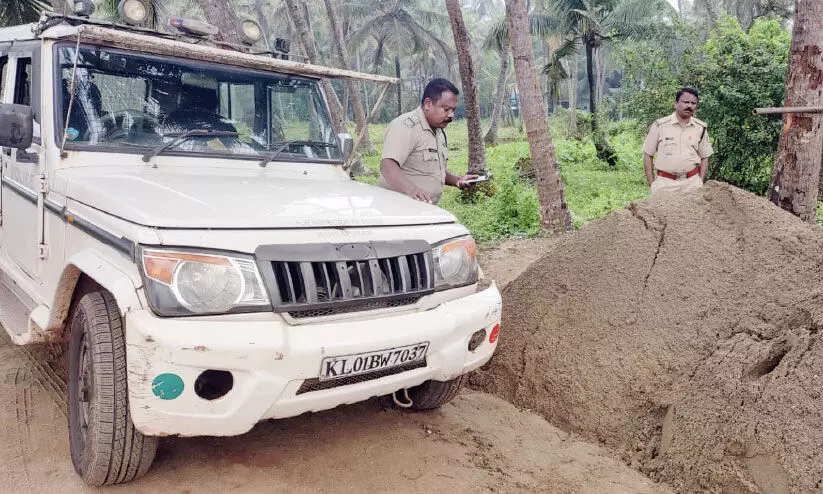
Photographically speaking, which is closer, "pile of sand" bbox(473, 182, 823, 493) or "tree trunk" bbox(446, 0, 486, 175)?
"pile of sand" bbox(473, 182, 823, 493)

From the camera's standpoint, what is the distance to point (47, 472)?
287cm

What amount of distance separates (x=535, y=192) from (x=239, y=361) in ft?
28.7

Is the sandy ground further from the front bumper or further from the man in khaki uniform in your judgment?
the man in khaki uniform

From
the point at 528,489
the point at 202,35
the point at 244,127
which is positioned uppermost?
the point at 202,35

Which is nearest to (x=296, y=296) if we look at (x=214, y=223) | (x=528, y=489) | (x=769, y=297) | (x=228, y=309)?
(x=228, y=309)

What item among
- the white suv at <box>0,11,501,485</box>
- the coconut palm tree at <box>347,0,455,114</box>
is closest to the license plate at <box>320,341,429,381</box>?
the white suv at <box>0,11,501,485</box>

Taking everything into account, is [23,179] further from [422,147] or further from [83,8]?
[422,147]

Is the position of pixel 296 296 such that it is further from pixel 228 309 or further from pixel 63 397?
pixel 63 397

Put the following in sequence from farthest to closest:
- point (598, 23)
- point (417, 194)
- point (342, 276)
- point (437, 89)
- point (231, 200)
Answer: point (598, 23), point (437, 89), point (417, 194), point (231, 200), point (342, 276)

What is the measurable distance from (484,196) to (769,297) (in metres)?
8.80

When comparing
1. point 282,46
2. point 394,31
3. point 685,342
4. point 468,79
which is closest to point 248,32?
point 282,46

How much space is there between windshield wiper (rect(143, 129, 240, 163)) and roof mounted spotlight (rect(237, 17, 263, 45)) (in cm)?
88

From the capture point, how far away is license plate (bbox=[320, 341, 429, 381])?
8.16 ft

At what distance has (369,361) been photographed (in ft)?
8.48
